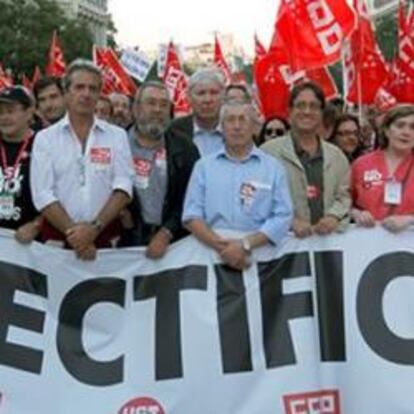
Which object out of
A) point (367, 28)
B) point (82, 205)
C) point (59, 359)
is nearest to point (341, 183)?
point (82, 205)

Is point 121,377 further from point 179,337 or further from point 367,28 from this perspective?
point 367,28

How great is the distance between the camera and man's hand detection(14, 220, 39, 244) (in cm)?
605

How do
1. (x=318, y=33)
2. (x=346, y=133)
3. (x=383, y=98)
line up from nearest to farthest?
(x=346, y=133)
(x=318, y=33)
(x=383, y=98)

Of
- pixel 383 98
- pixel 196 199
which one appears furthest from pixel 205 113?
pixel 383 98

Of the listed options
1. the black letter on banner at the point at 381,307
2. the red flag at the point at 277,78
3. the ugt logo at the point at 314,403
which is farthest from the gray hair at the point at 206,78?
the red flag at the point at 277,78

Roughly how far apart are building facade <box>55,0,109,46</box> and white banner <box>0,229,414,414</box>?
97.9m

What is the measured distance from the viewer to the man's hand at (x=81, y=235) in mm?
5922

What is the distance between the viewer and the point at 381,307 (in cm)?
607

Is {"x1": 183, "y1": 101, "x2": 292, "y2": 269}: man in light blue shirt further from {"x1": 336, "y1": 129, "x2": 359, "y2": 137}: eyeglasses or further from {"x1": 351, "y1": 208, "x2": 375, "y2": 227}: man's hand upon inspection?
{"x1": 336, "y1": 129, "x2": 359, "y2": 137}: eyeglasses

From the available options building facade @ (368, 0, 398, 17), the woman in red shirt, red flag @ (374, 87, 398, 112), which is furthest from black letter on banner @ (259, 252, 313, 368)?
building facade @ (368, 0, 398, 17)

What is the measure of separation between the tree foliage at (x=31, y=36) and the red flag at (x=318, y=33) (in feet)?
176

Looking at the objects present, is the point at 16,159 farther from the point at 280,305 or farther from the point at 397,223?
the point at 397,223

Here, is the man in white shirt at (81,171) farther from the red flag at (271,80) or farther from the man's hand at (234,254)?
the red flag at (271,80)

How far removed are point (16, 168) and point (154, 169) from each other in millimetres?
812
